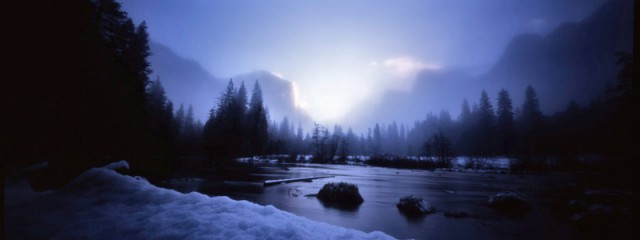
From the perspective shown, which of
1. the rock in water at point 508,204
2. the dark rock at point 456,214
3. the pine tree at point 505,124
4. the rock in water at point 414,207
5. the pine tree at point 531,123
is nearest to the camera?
the dark rock at point 456,214

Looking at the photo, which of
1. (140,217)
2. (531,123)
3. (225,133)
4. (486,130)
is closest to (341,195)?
(140,217)

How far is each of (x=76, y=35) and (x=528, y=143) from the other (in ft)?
259

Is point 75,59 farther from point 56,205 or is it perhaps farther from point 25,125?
point 56,205

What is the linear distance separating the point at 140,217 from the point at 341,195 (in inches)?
493

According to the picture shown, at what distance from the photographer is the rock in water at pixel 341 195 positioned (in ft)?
51.4

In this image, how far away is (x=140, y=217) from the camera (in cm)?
476

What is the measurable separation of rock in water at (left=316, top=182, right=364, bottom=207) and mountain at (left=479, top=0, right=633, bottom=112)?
474 feet

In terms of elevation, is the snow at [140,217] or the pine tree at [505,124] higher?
the pine tree at [505,124]

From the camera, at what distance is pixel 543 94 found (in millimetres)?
143000

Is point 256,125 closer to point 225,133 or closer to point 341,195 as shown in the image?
point 225,133

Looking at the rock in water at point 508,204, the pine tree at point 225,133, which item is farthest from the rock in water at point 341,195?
the pine tree at point 225,133

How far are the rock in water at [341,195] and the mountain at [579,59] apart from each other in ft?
474

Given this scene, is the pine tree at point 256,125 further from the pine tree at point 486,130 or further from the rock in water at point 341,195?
the pine tree at point 486,130

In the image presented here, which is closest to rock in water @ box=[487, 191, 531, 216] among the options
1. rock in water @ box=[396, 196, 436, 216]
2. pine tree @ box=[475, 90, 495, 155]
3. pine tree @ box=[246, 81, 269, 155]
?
rock in water @ box=[396, 196, 436, 216]
